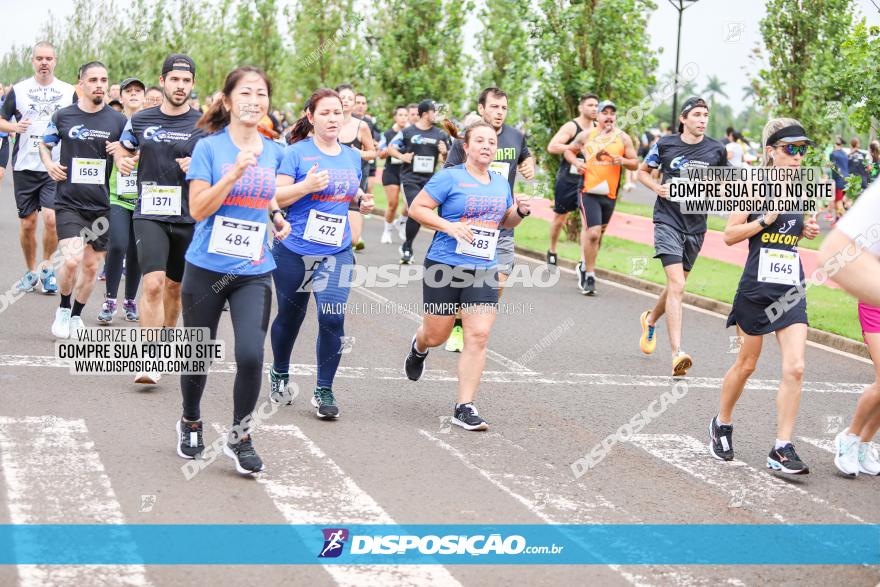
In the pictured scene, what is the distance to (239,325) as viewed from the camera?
21.1ft

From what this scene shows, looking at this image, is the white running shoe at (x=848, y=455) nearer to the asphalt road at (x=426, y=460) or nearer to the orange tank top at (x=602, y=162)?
the asphalt road at (x=426, y=460)

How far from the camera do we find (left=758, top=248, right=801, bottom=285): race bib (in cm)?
753

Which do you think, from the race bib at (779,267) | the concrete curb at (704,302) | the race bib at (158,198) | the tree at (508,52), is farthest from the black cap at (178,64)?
the tree at (508,52)

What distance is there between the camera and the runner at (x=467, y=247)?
8.00 metres

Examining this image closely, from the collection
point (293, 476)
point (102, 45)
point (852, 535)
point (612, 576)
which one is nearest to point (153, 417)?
point (293, 476)

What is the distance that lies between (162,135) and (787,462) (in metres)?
4.69

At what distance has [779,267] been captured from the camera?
7.57 m

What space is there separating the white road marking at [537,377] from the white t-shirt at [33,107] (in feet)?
11.4

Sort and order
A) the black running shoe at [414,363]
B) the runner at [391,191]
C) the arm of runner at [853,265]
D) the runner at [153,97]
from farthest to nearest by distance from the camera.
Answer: the runner at [391,191]
the runner at [153,97]
the black running shoe at [414,363]
the arm of runner at [853,265]

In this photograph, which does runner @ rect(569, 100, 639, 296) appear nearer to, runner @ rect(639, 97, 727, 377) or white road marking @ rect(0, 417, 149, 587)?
runner @ rect(639, 97, 727, 377)

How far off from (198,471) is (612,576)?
7.80ft

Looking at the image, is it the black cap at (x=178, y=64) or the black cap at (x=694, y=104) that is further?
the black cap at (x=694, y=104)

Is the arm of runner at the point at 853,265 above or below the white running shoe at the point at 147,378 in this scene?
above

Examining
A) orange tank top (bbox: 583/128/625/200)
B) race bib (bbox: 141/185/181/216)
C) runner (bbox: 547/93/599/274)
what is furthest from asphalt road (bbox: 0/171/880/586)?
runner (bbox: 547/93/599/274)
